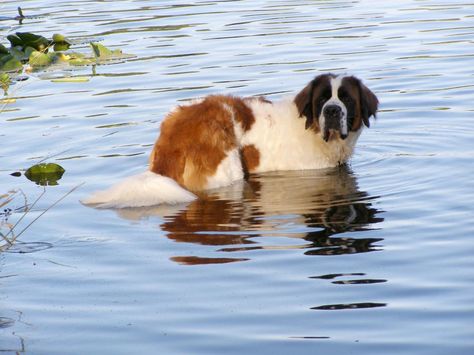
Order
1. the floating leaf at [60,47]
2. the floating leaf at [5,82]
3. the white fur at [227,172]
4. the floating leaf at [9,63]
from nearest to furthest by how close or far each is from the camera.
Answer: the floating leaf at [5,82], the white fur at [227,172], the floating leaf at [9,63], the floating leaf at [60,47]

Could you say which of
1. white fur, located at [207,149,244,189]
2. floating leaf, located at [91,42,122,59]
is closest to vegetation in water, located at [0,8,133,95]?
Answer: floating leaf, located at [91,42,122,59]

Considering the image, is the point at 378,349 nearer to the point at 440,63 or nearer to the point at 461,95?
the point at 461,95

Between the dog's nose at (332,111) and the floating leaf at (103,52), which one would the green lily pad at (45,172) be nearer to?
the dog's nose at (332,111)

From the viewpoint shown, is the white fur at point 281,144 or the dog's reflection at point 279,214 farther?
the white fur at point 281,144

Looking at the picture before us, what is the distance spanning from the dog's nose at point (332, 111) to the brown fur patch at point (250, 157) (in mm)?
664

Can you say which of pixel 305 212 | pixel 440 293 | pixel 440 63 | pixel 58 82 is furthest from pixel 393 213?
pixel 58 82

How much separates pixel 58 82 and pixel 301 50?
3.18m

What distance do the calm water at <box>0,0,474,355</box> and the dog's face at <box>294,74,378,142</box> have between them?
1.38 ft

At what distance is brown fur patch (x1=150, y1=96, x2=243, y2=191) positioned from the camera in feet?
27.2

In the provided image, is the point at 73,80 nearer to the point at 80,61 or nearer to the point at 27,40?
the point at 80,61

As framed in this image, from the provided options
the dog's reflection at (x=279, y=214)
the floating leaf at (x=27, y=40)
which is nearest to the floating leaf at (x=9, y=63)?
the floating leaf at (x=27, y=40)

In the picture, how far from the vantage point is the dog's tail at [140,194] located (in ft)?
25.8

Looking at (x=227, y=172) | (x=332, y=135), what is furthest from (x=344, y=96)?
(x=227, y=172)

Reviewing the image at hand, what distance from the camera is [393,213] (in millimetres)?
7309
